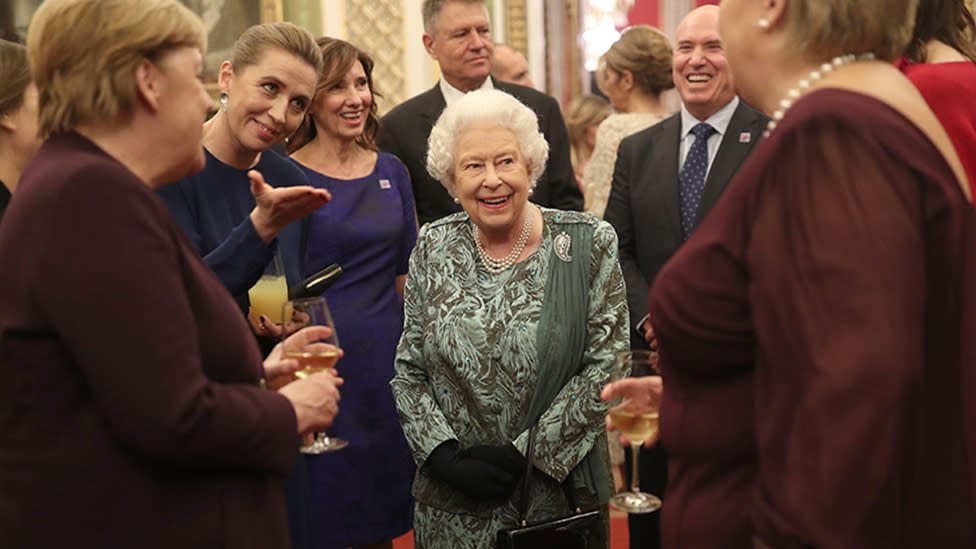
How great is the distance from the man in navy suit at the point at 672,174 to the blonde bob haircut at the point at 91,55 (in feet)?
7.11

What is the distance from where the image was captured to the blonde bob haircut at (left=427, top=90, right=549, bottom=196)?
282cm

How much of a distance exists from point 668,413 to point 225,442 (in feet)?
2.32

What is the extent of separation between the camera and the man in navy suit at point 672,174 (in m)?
3.45

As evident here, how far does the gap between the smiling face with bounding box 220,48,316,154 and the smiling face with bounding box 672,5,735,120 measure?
4.94 ft

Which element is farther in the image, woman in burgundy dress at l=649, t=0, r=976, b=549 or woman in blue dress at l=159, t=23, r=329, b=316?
woman in blue dress at l=159, t=23, r=329, b=316

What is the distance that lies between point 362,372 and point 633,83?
87.1 inches

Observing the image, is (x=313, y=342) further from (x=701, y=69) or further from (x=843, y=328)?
(x=701, y=69)

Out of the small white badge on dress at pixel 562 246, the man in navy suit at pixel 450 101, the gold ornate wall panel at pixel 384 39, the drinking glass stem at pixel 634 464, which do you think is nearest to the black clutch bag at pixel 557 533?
the drinking glass stem at pixel 634 464

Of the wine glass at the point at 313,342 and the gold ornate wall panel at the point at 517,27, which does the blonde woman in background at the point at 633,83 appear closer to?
the wine glass at the point at 313,342

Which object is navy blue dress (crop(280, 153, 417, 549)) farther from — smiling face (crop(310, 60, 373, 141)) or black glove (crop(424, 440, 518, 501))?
black glove (crop(424, 440, 518, 501))

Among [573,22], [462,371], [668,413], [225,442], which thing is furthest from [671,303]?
[573,22]

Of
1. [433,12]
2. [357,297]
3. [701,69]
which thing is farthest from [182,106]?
[433,12]

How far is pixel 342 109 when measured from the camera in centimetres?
369

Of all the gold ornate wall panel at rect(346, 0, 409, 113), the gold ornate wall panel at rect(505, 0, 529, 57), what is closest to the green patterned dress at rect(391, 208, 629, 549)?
the gold ornate wall panel at rect(346, 0, 409, 113)
